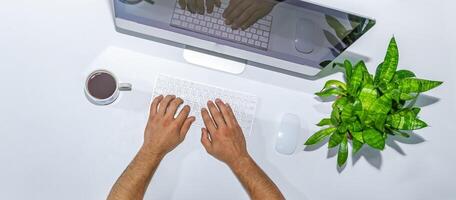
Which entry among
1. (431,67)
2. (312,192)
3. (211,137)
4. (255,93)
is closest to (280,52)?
(255,93)

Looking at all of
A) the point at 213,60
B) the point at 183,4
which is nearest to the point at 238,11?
the point at 183,4

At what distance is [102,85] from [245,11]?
1.39 ft

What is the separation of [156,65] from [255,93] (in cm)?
27

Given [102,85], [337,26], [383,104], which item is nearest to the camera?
[337,26]

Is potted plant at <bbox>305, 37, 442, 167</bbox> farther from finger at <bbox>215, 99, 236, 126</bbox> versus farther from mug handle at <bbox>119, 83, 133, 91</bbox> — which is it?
mug handle at <bbox>119, 83, 133, 91</bbox>

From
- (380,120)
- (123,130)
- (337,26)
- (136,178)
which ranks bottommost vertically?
(136,178)

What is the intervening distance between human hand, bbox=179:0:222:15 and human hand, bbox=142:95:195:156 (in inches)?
10.6

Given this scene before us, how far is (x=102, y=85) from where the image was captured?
39.9 inches

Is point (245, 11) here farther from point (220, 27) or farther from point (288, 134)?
point (288, 134)

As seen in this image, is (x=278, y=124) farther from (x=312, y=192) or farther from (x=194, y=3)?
(x=194, y=3)

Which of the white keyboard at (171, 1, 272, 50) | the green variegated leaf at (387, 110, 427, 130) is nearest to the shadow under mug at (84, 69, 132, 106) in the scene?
the white keyboard at (171, 1, 272, 50)

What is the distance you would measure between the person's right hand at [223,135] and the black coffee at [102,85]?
236mm

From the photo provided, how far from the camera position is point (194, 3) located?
0.85 metres

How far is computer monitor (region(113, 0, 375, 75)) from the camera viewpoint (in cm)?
76
